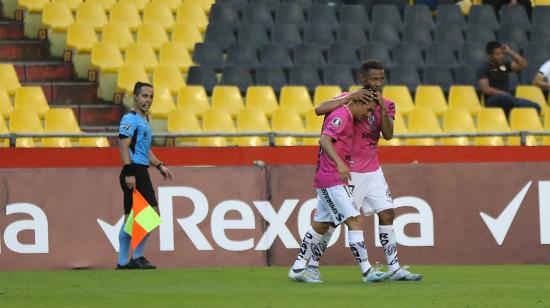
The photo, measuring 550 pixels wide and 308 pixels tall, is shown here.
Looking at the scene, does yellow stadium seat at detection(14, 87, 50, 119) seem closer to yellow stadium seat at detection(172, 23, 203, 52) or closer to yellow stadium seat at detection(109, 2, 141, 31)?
yellow stadium seat at detection(109, 2, 141, 31)

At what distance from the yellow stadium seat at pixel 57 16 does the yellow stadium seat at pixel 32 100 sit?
216cm

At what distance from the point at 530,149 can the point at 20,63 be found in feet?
26.2

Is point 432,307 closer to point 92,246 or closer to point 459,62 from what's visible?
point 92,246

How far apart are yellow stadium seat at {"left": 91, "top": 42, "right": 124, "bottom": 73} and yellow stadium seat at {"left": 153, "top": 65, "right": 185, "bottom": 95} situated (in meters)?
Result: 0.62

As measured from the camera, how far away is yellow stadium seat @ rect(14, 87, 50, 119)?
18.0 metres

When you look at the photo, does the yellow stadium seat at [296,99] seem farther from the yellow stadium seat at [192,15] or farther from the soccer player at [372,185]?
the soccer player at [372,185]

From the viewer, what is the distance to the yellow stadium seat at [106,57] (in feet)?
63.4

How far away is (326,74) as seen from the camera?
785 inches

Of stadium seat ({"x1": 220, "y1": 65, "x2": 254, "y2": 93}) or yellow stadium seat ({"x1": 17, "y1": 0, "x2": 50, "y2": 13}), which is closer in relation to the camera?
stadium seat ({"x1": 220, "y1": 65, "x2": 254, "y2": 93})

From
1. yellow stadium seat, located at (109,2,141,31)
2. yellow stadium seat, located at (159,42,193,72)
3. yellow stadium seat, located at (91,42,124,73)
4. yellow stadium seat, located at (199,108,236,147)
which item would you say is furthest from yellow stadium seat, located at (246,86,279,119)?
yellow stadium seat, located at (109,2,141,31)

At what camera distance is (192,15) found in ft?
69.3

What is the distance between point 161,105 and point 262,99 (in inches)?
54.8

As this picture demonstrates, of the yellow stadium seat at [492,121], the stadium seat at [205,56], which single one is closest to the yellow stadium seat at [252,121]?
the stadium seat at [205,56]

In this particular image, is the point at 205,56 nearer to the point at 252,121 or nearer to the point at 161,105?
the point at 161,105
